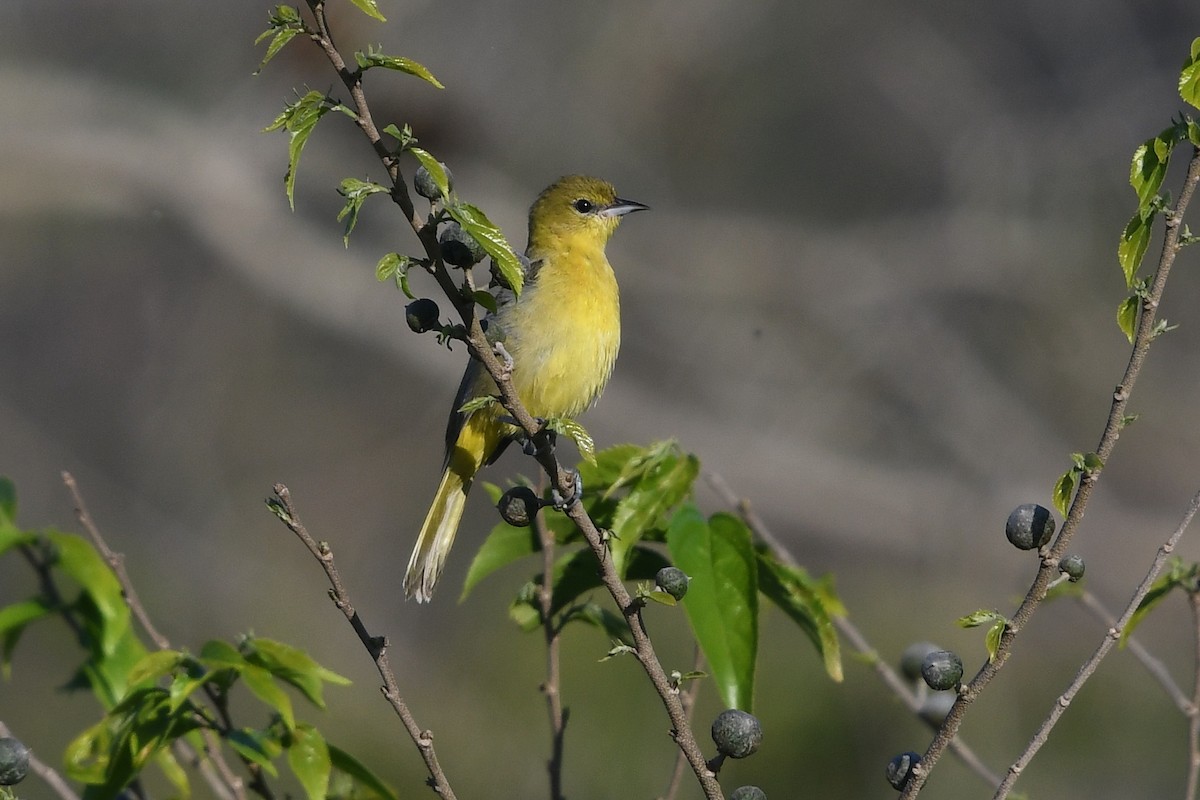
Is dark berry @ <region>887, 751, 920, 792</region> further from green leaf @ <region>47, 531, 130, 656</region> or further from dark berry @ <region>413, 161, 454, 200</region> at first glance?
green leaf @ <region>47, 531, 130, 656</region>

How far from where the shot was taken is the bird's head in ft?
12.6

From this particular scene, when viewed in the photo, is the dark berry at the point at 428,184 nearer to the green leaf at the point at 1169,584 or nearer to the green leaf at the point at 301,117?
the green leaf at the point at 301,117

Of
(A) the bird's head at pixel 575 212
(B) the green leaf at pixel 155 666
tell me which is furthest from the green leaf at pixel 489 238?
(A) the bird's head at pixel 575 212

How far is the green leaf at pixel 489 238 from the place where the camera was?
1.57 m

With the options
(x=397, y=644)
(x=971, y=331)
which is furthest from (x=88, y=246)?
(x=971, y=331)

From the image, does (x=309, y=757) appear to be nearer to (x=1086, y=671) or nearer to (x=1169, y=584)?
(x=1086, y=671)

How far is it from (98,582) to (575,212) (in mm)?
2060

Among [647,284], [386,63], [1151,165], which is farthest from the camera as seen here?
[647,284]

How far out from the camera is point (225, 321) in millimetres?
13250

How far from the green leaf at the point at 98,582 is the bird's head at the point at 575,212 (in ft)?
6.01

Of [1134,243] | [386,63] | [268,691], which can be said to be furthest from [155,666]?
[1134,243]

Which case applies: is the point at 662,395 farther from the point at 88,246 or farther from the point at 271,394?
the point at 88,246

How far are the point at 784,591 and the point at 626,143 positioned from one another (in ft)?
42.3

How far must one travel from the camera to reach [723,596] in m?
2.07
